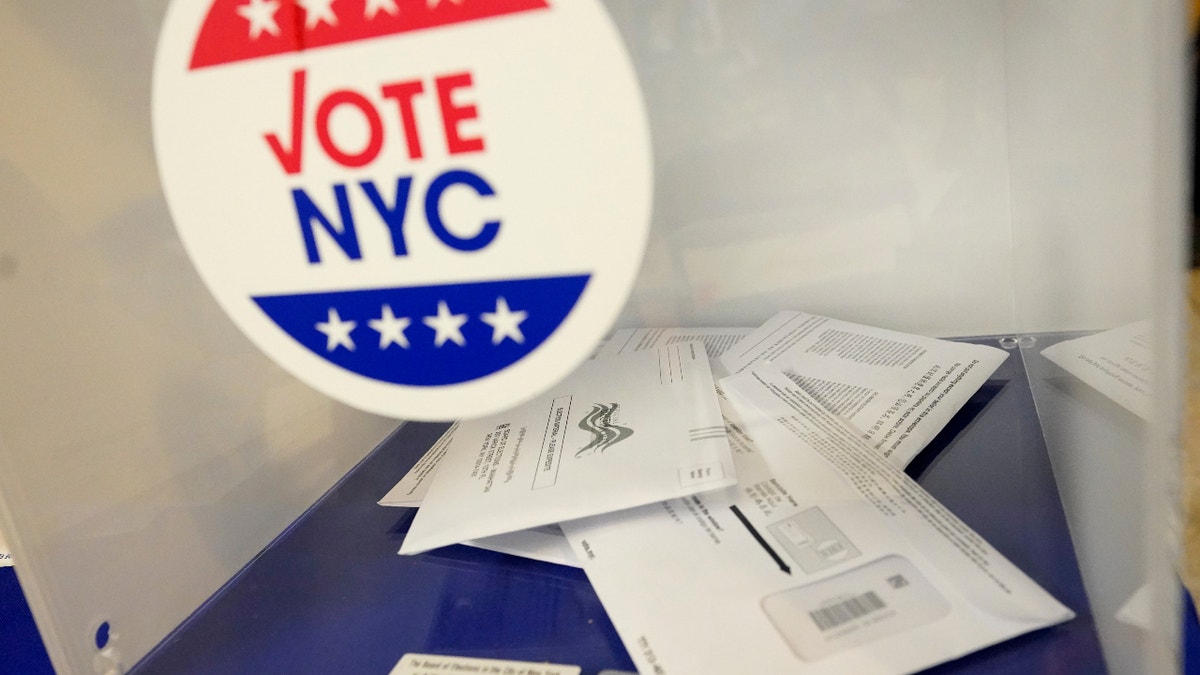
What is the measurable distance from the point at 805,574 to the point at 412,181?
24 centimetres

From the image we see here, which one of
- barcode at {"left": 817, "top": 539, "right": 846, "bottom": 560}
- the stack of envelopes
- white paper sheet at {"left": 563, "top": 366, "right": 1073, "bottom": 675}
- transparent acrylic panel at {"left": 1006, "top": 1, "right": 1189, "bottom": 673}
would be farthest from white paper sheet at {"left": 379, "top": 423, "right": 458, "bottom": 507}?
transparent acrylic panel at {"left": 1006, "top": 1, "right": 1189, "bottom": 673}

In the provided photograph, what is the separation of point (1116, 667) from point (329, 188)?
35 centimetres

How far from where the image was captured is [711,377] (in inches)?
21.7

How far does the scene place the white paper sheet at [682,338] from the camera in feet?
1.88

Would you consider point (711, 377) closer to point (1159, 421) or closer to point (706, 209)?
point (706, 209)

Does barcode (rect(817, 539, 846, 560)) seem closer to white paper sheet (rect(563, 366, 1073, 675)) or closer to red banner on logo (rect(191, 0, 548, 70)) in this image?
white paper sheet (rect(563, 366, 1073, 675))

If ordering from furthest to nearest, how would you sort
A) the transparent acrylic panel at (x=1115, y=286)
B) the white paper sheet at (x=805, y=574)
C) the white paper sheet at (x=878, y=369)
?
the white paper sheet at (x=878, y=369) → the white paper sheet at (x=805, y=574) → the transparent acrylic panel at (x=1115, y=286)

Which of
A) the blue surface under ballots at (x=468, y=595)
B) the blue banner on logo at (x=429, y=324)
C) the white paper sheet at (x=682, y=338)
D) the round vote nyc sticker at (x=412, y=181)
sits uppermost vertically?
the round vote nyc sticker at (x=412, y=181)

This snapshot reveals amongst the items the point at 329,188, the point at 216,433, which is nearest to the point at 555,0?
the point at 329,188

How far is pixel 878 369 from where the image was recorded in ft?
1.86

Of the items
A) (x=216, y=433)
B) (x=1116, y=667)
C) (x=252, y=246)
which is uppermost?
(x=252, y=246)

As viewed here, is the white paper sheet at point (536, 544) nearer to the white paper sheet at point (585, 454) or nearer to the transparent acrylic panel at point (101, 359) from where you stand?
the white paper sheet at point (585, 454)

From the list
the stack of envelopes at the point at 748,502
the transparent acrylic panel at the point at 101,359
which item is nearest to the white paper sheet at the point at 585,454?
the stack of envelopes at the point at 748,502

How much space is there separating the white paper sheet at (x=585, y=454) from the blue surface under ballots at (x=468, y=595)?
0.03m
